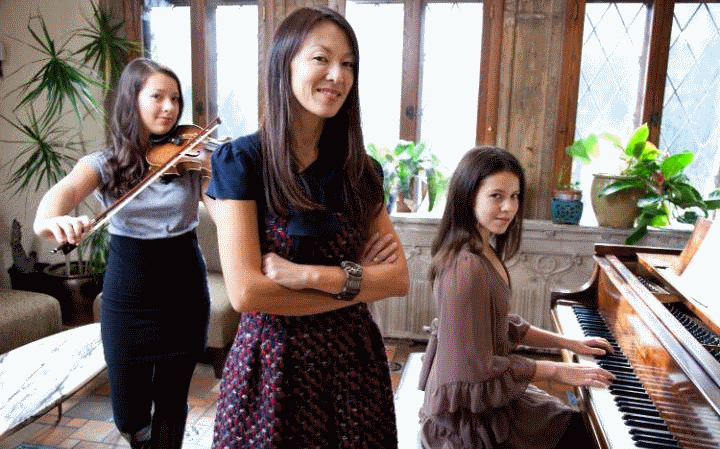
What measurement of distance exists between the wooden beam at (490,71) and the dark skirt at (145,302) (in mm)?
2395

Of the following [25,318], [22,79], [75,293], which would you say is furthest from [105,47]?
[25,318]

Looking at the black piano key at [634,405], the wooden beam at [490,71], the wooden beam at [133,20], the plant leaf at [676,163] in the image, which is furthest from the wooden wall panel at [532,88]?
the wooden beam at [133,20]

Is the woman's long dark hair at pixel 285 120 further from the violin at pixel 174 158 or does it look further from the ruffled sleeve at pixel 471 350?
the violin at pixel 174 158

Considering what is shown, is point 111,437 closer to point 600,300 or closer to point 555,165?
point 600,300

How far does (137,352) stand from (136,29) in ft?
9.92

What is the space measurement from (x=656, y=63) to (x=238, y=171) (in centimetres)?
322

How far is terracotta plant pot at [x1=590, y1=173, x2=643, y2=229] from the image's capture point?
10.5 ft

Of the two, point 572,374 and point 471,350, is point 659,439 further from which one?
point 471,350

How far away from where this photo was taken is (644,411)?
1281 millimetres

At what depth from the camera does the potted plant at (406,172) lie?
344cm

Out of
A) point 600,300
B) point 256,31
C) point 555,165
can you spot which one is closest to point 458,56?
point 555,165

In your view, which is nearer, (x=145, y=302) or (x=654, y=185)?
(x=145, y=302)

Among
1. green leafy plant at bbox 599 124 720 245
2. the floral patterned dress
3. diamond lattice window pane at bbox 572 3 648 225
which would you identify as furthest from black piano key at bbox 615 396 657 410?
diamond lattice window pane at bbox 572 3 648 225

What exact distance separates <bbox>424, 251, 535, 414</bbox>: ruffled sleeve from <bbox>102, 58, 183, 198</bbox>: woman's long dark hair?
0.90 m
